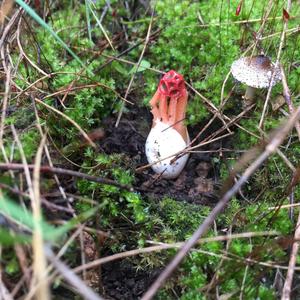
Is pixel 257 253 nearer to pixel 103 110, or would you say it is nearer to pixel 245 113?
pixel 245 113

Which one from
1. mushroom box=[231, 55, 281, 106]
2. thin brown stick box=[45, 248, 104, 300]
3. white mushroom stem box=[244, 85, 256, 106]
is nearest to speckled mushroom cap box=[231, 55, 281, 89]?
mushroom box=[231, 55, 281, 106]

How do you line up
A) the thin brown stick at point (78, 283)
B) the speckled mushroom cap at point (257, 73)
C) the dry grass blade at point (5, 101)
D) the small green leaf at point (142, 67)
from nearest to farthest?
the thin brown stick at point (78, 283) < the dry grass blade at point (5, 101) < the speckled mushroom cap at point (257, 73) < the small green leaf at point (142, 67)

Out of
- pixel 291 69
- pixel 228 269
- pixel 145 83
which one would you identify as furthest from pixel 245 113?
pixel 228 269

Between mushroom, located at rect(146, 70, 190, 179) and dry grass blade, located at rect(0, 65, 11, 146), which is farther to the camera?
mushroom, located at rect(146, 70, 190, 179)

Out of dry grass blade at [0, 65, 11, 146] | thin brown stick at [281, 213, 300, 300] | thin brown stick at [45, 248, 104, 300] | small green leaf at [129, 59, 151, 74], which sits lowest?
thin brown stick at [281, 213, 300, 300]

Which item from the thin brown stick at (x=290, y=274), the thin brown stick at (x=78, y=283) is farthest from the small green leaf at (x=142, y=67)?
the thin brown stick at (x=78, y=283)

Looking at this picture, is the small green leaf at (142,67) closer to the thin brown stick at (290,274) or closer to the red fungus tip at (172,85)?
the red fungus tip at (172,85)

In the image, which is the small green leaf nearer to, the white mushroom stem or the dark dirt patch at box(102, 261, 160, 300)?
the white mushroom stem
